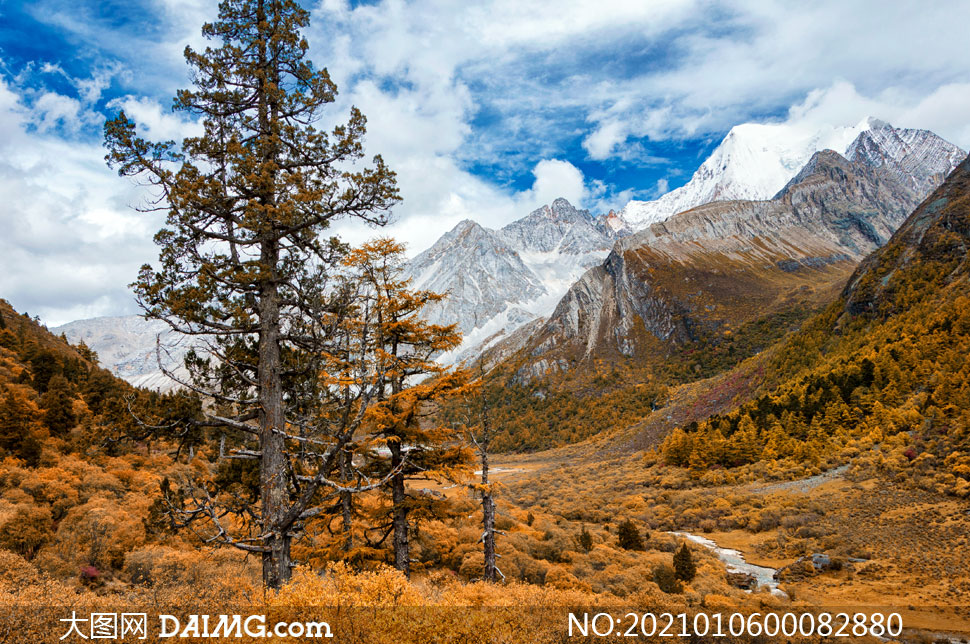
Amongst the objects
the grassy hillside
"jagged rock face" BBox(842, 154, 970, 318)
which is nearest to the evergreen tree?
the grassy hillside

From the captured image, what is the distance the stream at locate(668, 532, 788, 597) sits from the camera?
20.7m

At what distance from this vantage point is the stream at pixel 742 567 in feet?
68.0

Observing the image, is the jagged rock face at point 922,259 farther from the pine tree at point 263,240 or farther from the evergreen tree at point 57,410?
the evergreen tree at point 57,410

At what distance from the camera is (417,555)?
19.2 m

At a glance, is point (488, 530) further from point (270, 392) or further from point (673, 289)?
point (673, 289)

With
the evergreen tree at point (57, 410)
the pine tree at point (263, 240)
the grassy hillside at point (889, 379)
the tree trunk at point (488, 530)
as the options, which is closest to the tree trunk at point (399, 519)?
the tree trunk at point (488, 530)

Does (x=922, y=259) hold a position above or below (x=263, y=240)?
above

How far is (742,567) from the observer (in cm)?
2358

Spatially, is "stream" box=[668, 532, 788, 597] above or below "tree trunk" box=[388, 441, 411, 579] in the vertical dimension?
below

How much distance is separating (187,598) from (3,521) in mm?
15514

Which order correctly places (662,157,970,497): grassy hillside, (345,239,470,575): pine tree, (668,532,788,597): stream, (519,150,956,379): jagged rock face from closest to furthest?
(345,239,470,575): pine tree → (668,532,788,597): stream → (662,157,970,497): grassy hillside → (519,150,956,379): jagged rock face

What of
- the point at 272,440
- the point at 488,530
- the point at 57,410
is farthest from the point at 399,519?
the point at 57,410

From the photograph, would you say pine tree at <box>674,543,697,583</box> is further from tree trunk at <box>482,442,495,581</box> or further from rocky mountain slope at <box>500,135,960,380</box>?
rocky mountain slope at <box>500,135,960,380</box>

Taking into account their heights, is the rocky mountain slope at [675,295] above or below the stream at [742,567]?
above
